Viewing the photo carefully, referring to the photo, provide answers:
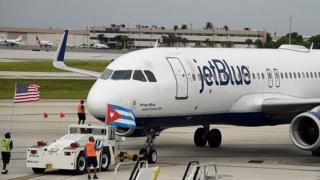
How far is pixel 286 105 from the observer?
97.8 feet

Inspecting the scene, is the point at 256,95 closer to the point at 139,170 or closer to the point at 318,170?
the point at 318,170

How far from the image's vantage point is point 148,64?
27578 mm

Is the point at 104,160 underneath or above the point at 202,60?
underneath

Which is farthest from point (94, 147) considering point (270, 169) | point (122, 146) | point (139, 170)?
point (122, 146)

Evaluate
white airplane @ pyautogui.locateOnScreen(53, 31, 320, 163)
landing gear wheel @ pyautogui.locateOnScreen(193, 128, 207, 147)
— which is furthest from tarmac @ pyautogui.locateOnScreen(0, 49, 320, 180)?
white airplane @ pyautogui.locateOnScreen(53, 31, 320, 163)

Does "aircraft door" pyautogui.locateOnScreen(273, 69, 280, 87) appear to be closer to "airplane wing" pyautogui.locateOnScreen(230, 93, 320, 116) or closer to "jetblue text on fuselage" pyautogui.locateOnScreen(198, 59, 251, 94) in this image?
"airplane wing" pyautogui.locateOnScreen(230, 93, 320, 116)

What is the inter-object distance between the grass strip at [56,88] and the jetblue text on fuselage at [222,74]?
33.0 metres

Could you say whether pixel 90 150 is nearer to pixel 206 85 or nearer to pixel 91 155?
pixel 91 155

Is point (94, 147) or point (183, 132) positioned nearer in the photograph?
point (94, 147)

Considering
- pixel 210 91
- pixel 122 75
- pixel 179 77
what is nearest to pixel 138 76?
pixel 122 75

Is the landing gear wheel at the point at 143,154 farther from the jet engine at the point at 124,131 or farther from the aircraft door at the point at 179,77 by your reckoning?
the aircraft door at the point at 179,77

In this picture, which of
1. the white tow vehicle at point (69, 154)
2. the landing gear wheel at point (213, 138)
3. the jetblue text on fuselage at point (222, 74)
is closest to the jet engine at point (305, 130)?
the jetblue text on fuselage at point (222, 74)

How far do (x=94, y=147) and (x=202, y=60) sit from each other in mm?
7239

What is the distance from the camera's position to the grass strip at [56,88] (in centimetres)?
6347
